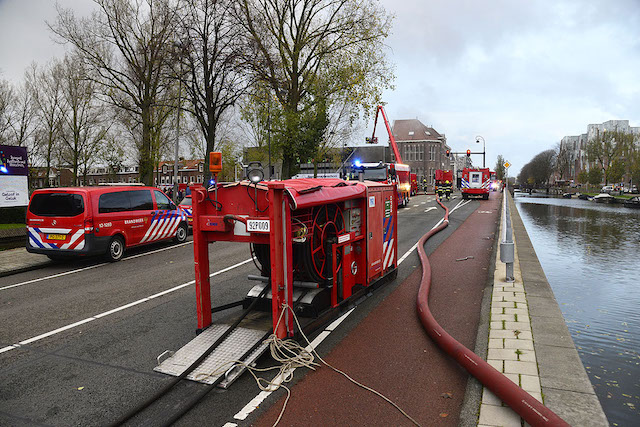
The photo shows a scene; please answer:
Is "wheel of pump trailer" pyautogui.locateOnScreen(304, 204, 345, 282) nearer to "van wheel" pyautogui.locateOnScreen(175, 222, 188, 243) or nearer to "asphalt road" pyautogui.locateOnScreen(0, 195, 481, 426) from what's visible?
"asphalt road" pyautogui.locateOnScreen(0, 195, 481, 426)

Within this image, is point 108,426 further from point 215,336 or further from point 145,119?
point 145,119

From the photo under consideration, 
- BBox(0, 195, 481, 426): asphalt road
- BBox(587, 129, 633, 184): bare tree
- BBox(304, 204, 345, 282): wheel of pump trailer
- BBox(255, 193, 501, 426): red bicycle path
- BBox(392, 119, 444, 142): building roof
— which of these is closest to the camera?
BBox(255, 193, 501, 426): red bicycle path

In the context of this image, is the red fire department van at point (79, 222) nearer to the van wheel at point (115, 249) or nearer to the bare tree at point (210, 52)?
the van wheel at point (115, 249)

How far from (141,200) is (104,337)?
22.9ft

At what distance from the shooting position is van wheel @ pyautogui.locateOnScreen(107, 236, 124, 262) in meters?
10.7

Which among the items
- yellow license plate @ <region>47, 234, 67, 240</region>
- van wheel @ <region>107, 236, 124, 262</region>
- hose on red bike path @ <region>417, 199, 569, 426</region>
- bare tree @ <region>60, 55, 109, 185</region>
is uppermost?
bare tree @ <region>60, 55, 109, 185</region>

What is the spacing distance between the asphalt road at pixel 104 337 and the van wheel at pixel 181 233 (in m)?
3.13

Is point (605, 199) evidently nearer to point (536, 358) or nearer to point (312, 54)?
point (312, 54)

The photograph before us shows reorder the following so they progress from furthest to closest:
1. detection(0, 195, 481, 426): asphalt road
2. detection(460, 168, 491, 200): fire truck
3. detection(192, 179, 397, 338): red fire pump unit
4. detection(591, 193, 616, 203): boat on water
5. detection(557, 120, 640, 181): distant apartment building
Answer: detection(557, 120, 640, 181): distant apartment building, detection(591, 193, 616, 203): boat on water, detection(460, 168, 491, 200): fire truck, detection(192, 179, 397, 338): red fire pump unit, detection(0, 195, 481, 426): asphalt road

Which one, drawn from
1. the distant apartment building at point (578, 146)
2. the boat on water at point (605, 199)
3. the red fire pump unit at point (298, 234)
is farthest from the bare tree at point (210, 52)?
the distant apartment building at point (578, 146)

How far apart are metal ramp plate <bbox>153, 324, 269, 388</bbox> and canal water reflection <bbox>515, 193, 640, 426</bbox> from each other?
3681 millimetres

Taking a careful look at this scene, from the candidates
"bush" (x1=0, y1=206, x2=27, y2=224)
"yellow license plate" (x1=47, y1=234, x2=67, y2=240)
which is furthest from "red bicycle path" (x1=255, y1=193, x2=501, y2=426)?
"bush" (x1=0, y1=206, x2=27, y2=224)

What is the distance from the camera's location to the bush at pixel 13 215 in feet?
50.1

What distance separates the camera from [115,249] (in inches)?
429
